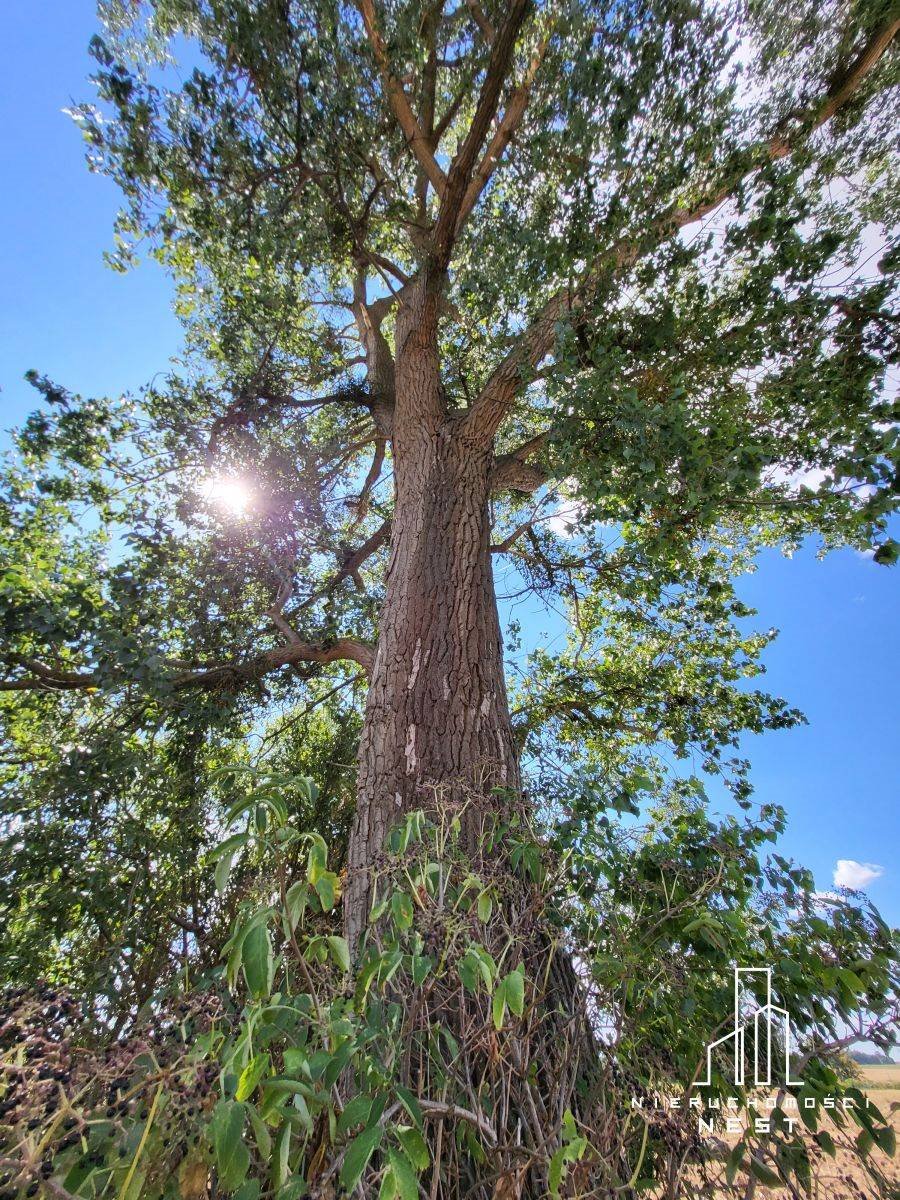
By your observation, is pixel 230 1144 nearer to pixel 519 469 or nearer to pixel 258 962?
pixel 258 962

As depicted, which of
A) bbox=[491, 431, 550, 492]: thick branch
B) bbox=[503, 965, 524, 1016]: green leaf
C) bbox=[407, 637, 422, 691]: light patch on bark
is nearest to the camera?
bbox=[503, 965, 524, 1016]: green leaf

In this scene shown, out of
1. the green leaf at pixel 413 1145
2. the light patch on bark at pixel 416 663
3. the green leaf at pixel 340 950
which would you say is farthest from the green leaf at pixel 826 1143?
the light patch on bark at pixel 416 663

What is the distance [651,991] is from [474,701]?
148 centimetres

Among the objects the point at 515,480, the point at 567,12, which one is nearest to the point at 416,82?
the point at 567,12

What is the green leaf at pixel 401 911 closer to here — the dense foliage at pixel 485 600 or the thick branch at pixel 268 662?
the dense foliage at pixel 485 600

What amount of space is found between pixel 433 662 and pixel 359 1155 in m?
2.20

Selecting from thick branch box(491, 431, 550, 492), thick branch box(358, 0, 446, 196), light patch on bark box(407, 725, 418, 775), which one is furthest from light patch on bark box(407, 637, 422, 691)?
thick branch box(358, 0, 446, 196)

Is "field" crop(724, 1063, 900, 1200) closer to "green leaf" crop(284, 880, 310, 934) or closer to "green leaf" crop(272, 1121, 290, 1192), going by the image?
"green leaf" crop(272, 1121, 290, 1192)

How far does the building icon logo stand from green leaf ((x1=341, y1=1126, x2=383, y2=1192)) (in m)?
0.94

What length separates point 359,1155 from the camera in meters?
0.68

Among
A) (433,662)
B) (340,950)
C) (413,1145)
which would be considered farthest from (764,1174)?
(433,662)

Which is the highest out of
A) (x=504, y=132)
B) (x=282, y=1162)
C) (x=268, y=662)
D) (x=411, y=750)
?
(x=504, y=132)

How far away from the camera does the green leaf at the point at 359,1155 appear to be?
66 cm

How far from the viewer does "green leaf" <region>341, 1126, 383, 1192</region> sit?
2.18 feet
